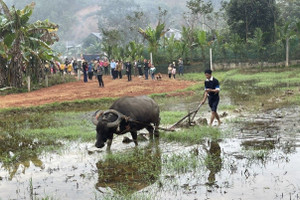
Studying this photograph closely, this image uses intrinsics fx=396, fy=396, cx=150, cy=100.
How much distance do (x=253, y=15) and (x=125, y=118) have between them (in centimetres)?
2862

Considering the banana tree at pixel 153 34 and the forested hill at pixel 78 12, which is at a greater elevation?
the forested hill at pixel 78 12

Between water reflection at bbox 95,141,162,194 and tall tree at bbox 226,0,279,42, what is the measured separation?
1117 inches

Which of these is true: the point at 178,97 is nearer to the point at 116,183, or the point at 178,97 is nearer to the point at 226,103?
the point at 226,103

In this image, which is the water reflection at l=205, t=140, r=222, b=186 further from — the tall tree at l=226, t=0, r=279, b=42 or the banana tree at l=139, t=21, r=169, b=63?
the tall tree at l=226, t=0, r=279, b=42

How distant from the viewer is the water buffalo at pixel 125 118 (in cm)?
861

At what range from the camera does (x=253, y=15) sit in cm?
3469

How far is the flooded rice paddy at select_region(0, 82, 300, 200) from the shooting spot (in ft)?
20.3

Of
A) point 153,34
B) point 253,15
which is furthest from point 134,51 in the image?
point 253,15

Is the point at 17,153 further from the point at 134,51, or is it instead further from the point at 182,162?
the point at 134,51

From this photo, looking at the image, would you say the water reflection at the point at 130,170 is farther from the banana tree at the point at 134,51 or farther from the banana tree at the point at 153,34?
the banana tree at the point at 134,51

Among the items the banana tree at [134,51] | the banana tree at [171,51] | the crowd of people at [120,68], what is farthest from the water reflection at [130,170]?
the banana tree at [171,51]

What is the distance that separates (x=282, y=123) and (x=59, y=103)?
1037 centimetres

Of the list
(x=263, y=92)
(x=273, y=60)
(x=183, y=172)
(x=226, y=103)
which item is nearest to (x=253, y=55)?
(x=273, y=60)

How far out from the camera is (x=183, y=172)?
23.2 feet
